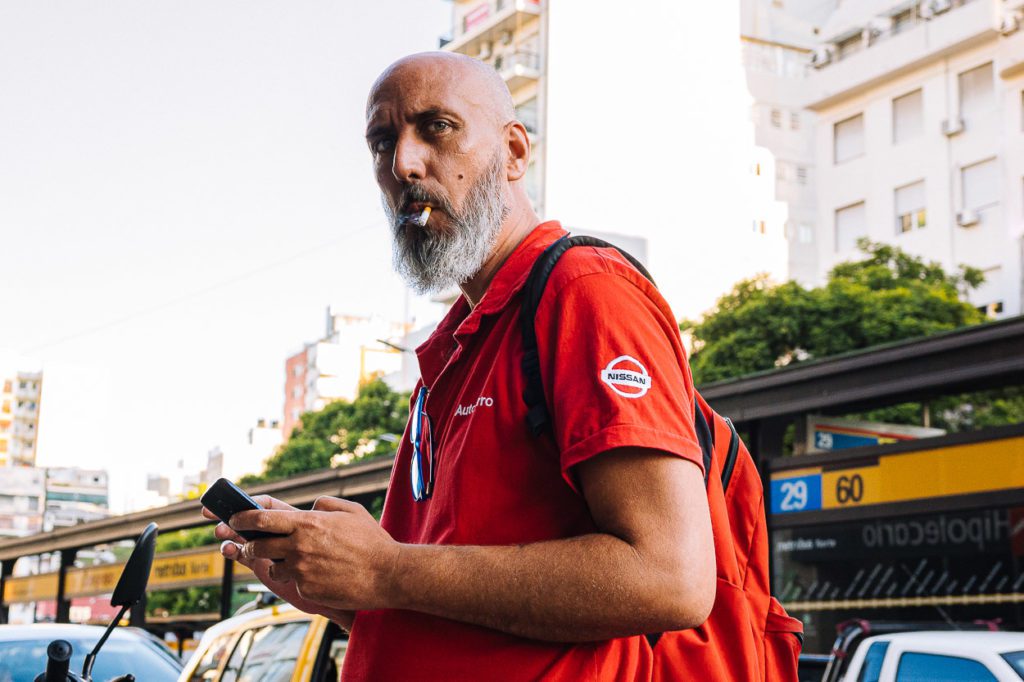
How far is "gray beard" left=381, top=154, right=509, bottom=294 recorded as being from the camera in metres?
2.08

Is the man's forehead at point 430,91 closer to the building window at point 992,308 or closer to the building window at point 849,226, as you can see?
the building window at point 992,308

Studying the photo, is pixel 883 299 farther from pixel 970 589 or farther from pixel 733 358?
pixel 970 589

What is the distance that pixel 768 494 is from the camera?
1485 centimetres

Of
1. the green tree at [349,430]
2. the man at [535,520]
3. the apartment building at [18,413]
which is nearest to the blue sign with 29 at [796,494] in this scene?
the man at [535,520]

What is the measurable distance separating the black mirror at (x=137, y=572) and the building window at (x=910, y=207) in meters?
46.5

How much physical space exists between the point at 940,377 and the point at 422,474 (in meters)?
12.2

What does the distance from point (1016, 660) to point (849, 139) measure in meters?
45.9

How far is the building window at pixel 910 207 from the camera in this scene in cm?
4847

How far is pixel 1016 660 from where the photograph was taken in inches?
322

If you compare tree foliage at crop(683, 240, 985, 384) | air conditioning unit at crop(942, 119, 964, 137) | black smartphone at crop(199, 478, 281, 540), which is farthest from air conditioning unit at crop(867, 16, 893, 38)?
black smartphone at crop(199, 478, 281, 540)

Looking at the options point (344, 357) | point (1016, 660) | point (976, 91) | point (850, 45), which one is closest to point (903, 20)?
point (850, 45)

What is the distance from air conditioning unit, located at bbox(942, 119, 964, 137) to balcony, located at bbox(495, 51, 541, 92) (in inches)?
637

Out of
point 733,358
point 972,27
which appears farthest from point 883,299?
point 972,27

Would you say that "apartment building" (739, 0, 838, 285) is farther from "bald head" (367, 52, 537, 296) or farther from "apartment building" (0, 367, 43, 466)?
"apartment building" (0, 367, 43, 466)
